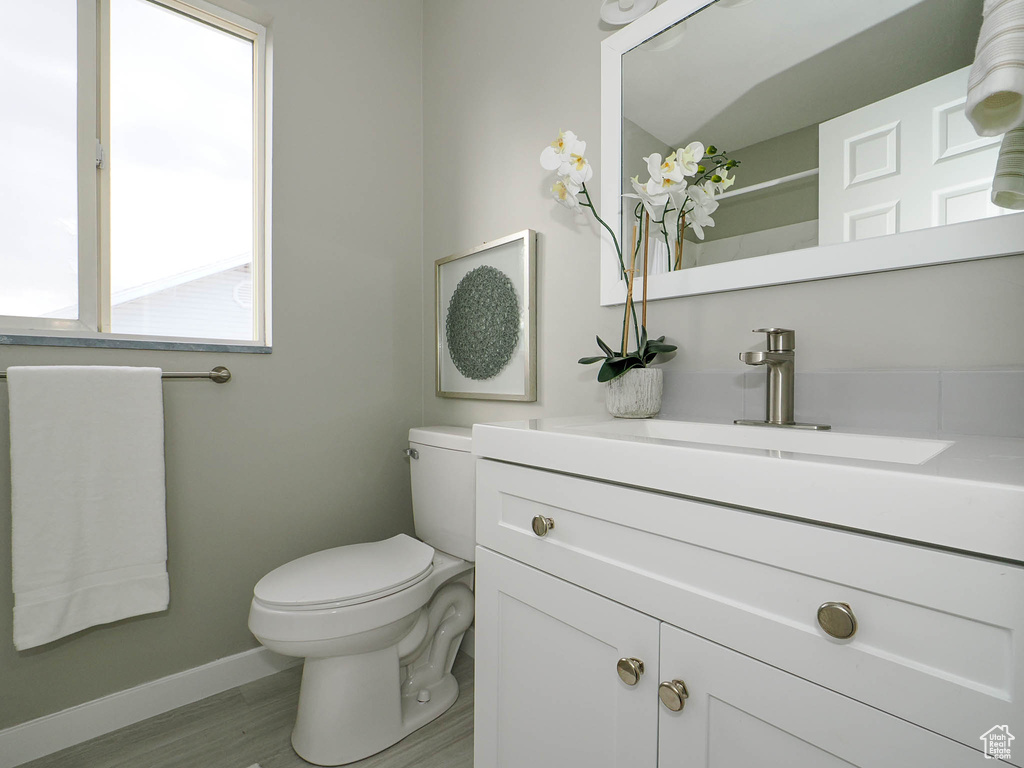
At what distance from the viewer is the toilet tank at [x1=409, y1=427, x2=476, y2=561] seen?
1.40m

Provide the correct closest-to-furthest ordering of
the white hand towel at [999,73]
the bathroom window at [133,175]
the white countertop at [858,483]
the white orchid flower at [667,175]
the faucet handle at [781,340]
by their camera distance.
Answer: the white countertop at [858,483]
the white hand towel at [999,73]
the faucet handle at [781,340]
the white orchid flower at [667,175]
the bathroom window at [133,175]

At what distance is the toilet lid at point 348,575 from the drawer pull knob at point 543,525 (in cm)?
59

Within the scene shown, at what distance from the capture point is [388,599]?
46.7 inches

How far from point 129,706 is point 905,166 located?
2.14 meters

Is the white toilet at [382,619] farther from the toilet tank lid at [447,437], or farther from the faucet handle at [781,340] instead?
the faucet handle at [781,340]

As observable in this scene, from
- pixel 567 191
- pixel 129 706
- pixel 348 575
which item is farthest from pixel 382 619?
pixel 567 191

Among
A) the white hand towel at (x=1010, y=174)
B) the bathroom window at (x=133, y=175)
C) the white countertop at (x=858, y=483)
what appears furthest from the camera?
the bathroom window at (x=133, y=175)

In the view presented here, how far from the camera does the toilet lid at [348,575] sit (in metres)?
1.15

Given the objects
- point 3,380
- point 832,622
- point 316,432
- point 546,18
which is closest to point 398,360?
point 316,432

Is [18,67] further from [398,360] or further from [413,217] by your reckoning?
[398,360]

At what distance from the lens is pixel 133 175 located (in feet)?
4.61

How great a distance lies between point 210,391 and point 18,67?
3.00 ft

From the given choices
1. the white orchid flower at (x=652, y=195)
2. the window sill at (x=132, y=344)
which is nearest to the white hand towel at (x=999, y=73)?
the white orchid flower at (x=652, y=195)

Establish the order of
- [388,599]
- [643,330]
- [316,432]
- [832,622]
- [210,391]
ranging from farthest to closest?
[316,432], [210,391], [388,599], [643,330], [832,622]
